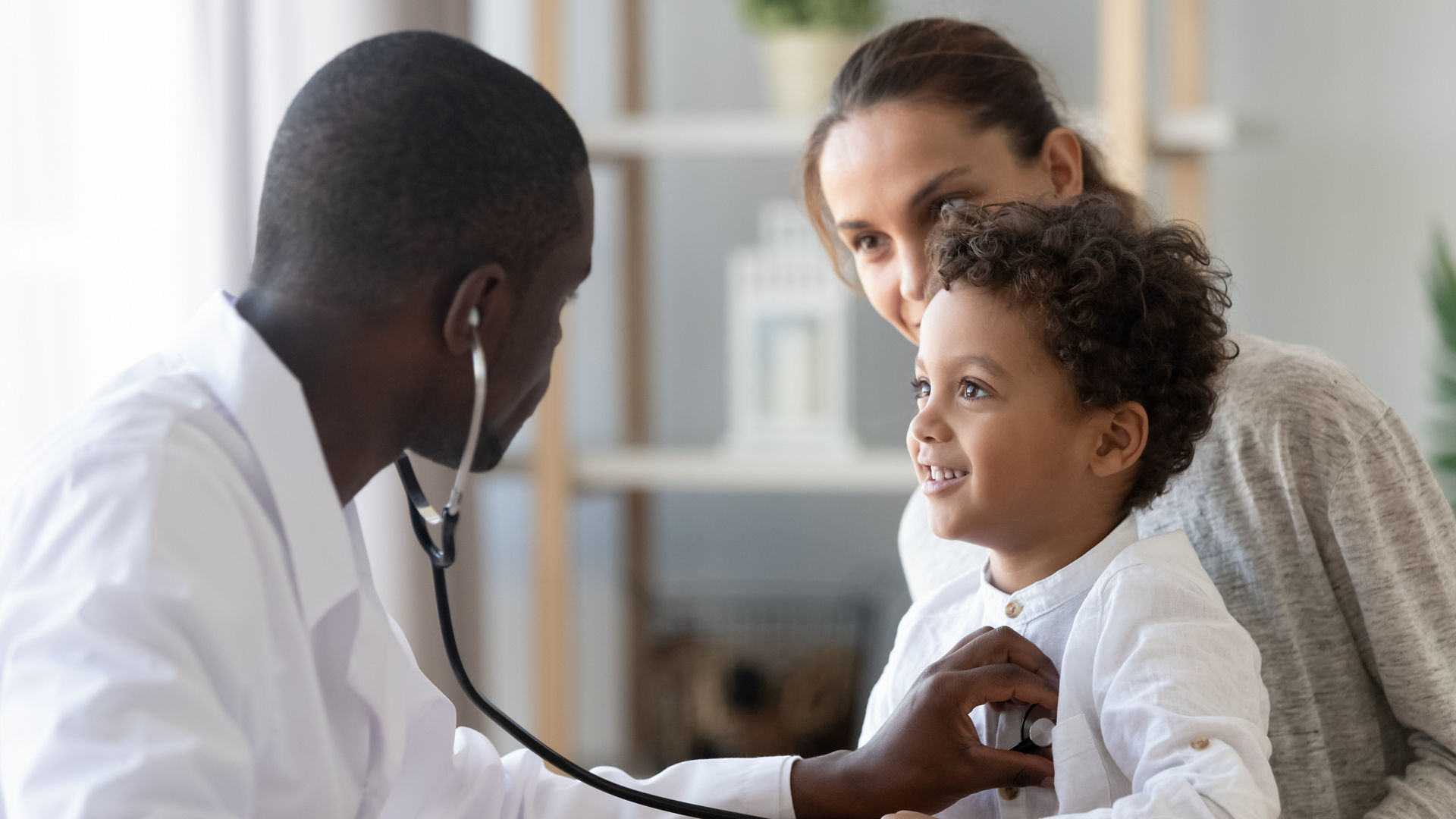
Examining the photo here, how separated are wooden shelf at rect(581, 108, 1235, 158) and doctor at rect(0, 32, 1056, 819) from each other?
1.35m

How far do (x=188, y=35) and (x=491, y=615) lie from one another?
1.47 meters

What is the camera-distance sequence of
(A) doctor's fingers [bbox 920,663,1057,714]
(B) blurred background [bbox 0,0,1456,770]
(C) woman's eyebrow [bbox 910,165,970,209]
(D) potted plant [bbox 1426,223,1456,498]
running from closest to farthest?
(A) doctor's fingers [bbox 920,663,1057,714], (C) woman's eyebrow [bbox 910,165,970,209], (B) blurred background [bbox 0,0,1456,770], (D) potted plant [bbox 1426,223,1456,498]

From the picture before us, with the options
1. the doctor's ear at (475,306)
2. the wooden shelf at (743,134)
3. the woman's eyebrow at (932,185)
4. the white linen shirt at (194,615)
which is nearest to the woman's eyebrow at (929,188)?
the woman's eyebrow at (932,185)

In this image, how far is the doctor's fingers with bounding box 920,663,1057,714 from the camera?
0.88m

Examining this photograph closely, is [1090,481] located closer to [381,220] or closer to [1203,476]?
[1203,476]

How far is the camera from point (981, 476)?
3.09ft

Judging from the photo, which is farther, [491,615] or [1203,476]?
[491,615]

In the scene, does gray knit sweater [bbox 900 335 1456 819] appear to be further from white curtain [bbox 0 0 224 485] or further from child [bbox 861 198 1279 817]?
white curtain [bbox 0 0 224 485]

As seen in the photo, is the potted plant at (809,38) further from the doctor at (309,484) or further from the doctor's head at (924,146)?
the doctor at (309,484)

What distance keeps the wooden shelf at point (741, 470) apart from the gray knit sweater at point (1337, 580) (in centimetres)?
114

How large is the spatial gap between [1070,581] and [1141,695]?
0.45 feet

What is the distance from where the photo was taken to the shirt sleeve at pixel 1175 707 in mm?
769

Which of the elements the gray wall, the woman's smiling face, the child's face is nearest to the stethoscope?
the child's face

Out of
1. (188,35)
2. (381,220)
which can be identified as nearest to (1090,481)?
(381,220)
